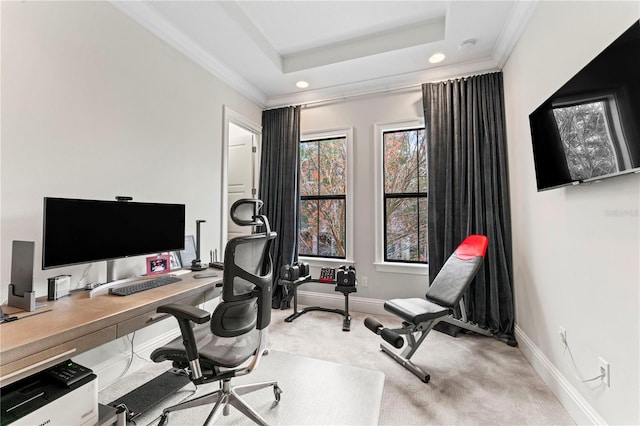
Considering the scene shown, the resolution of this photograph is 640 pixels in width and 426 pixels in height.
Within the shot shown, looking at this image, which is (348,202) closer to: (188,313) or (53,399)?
(188,313)

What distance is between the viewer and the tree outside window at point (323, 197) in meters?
3.57

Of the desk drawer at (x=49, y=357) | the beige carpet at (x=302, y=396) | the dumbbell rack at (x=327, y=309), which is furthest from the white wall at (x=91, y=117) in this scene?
the dumbbell rack at (x=327, y=309)

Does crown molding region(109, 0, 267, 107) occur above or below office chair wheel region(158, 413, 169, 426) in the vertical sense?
above

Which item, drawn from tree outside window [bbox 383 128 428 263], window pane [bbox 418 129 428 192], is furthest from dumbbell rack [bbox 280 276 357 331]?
window pane [bbox 418 129 428 192]

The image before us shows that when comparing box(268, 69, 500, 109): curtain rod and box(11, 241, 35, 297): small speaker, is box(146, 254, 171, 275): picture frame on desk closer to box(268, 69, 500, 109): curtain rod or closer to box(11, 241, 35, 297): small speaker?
box(11, 241, 35, 297): small speaker

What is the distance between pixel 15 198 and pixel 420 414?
262 cm

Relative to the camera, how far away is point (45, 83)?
1.61m

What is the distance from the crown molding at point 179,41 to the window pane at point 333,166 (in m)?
1.21

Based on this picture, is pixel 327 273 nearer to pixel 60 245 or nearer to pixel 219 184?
pixel 219 184

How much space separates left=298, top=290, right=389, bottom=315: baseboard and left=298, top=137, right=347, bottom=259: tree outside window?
1.71 ft

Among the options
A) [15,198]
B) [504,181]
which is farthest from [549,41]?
[15,198]

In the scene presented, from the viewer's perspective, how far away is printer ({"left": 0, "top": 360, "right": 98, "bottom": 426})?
974 millimetres

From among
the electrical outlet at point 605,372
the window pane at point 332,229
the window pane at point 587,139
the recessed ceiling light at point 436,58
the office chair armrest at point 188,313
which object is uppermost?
the recessed ceiling light at point 436,58

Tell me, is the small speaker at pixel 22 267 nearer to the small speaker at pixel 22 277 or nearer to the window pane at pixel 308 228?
the small speaker at pixel 22 277
